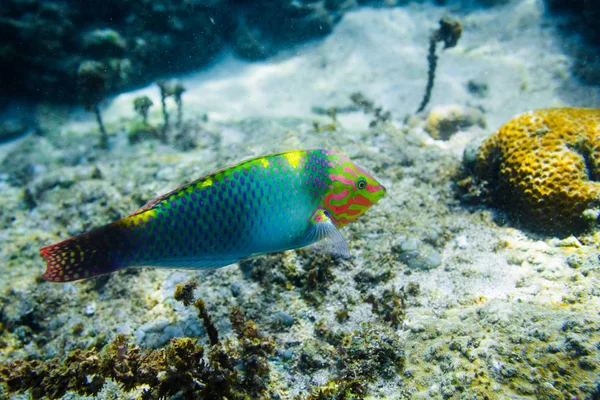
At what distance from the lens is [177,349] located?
2.32 metres

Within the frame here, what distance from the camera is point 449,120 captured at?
24.4 feet

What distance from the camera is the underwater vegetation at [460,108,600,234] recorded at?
3.63m

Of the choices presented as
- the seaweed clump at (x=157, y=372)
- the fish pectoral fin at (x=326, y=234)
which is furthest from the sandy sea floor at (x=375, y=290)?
the fish pectoral fin at (x=326, y=234)

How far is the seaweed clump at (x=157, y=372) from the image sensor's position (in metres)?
2.31

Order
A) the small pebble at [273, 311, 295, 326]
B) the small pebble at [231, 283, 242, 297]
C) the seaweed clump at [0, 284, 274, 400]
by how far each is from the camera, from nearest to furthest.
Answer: the seaweed clump at [0, 284, 274, 400], the small pebble at [273, 311, 295, 326], the small pebble at [231, 283, 242, 297]

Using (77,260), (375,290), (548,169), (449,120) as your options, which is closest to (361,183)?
(375,290)

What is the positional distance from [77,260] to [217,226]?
3.04 feet

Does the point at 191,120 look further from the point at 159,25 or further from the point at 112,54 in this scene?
the point at 159,25

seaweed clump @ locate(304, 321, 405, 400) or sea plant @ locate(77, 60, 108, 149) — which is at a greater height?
sea plant @ locate(77, 60, 108, 149)

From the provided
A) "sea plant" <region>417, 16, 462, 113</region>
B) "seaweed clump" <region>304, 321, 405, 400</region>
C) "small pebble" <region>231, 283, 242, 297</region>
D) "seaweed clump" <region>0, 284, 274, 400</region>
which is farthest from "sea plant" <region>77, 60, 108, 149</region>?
"seaweed clump" <region>304, 321, 405, 400</region>

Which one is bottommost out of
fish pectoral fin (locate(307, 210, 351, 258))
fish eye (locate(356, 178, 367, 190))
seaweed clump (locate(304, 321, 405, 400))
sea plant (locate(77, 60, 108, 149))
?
seaweed clump (locate(304, 321, 405, 400))

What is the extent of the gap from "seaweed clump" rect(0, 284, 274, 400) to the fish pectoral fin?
1.09m

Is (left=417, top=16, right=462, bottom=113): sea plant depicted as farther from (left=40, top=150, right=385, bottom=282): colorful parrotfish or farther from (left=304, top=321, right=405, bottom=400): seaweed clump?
(left=304, top=321, right=405, bottom=400): seaweed clump

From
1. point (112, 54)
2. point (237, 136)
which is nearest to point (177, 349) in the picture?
point (237, 136)
